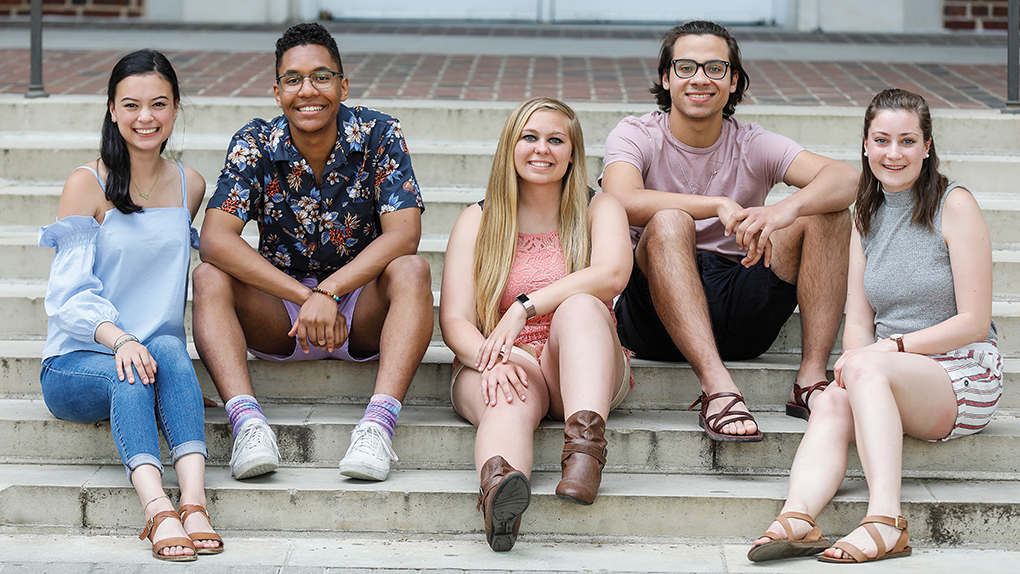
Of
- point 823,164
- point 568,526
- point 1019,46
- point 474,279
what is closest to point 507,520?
point 568,526

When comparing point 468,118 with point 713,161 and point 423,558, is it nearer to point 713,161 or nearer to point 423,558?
point 713,161

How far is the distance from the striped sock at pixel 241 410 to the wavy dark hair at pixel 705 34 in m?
1.70

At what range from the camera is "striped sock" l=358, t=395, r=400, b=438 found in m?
3.17

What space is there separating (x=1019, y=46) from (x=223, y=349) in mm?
3916

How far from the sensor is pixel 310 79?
337 centimetres

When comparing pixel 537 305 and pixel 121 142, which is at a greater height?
pixel 121 142

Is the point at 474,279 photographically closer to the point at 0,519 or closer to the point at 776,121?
the point at 0,519

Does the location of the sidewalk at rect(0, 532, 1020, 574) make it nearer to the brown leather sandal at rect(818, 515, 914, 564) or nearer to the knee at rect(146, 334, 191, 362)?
the brown leather sandal at rect(818, 515, 914, 564)

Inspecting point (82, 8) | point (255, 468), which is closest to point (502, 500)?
point (255, 468)

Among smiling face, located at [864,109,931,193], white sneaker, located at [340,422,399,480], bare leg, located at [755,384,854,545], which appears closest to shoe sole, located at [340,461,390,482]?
white sneaker, located at [340,422,399,480]

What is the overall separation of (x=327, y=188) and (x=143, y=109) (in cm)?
60

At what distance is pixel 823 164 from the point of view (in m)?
3.56

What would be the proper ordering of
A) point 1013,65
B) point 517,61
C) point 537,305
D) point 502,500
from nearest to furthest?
point 502,500
point 537,305
point 1013,65
point 517,61

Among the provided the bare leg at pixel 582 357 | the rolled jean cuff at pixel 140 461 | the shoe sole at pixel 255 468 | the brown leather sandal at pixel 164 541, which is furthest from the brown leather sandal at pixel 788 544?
the rolled jean cuff at pixel 140 461
